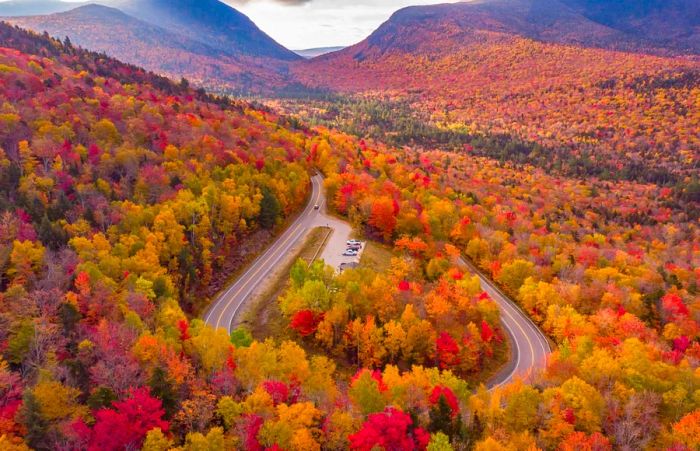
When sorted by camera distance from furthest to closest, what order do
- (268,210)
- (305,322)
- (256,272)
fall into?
(268,210), (256,272), (305,322)

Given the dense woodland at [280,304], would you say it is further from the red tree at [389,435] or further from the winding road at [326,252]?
the winding road at [326,252]

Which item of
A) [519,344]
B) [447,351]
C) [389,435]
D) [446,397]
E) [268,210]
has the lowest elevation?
[519,344]

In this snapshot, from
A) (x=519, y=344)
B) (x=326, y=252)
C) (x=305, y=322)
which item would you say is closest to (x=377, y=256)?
(x=326, y=252)

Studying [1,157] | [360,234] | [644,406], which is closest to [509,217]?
[360,234]

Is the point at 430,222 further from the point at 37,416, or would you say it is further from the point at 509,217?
the point at 37,416

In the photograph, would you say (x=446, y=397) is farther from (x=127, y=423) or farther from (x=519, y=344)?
(x=519, y=344)

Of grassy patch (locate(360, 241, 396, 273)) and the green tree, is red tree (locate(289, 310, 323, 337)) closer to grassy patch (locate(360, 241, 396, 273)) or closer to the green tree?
grassy patch (locate(360, 241, 396, 273))

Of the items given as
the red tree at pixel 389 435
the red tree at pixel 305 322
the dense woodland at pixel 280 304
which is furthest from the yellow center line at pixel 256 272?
the red tree at pixel 389 435
